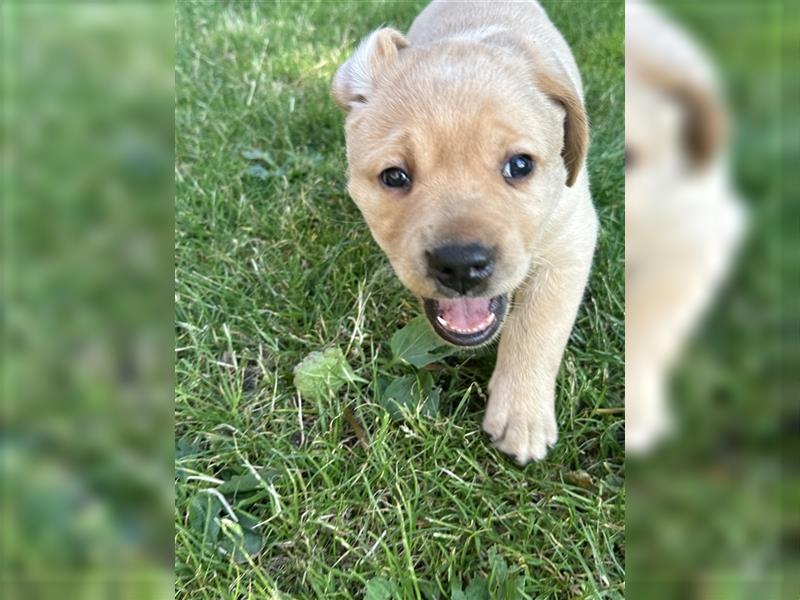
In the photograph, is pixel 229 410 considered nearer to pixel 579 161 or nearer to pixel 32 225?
pixel 579 161

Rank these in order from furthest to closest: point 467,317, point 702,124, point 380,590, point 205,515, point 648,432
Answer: point 467,317
point 205,515
point 380,590
point 648,432
point 702,124

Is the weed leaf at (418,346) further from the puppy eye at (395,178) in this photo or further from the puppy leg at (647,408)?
the puppy leg at (647,408)

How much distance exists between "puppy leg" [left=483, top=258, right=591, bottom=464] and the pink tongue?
0.18 m

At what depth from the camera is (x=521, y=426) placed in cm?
234

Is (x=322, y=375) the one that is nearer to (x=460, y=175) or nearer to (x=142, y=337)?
(x=460, y=175)

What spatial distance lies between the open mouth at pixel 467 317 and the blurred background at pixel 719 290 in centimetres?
162

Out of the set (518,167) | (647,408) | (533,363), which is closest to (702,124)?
(647,408)

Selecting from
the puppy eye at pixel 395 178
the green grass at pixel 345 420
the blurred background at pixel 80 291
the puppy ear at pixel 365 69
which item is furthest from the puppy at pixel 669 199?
the puppy ear at pixel 365 69

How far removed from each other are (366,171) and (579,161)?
0.79 m

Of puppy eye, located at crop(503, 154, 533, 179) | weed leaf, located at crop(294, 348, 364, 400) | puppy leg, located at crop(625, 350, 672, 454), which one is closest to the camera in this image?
puppy leg, located at crop(625, 350, 672, 454)

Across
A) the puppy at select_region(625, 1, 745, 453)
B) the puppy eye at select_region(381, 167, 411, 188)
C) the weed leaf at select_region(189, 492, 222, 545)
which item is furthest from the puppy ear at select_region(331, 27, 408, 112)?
the puppy at select_region(625, 1, 745, 453)

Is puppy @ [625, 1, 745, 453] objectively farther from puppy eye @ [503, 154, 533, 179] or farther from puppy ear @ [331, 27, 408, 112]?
puppy ear @ [331, 27, 408, 112]

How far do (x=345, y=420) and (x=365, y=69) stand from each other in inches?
55.2

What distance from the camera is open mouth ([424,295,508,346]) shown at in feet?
7.84
